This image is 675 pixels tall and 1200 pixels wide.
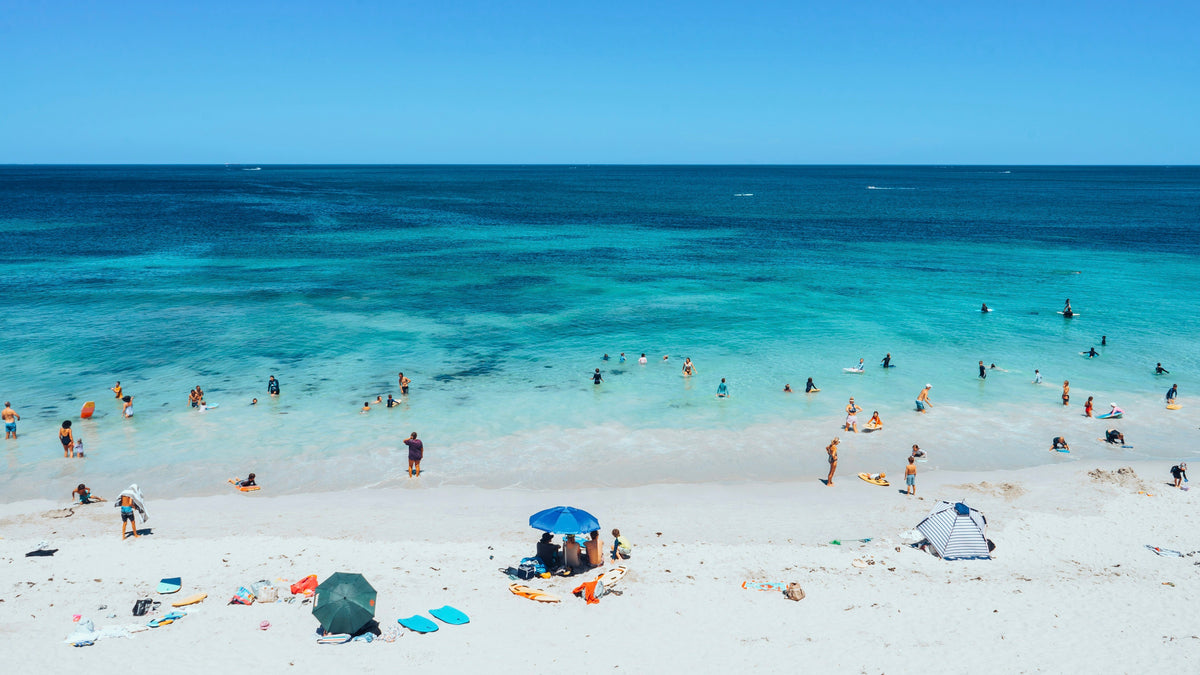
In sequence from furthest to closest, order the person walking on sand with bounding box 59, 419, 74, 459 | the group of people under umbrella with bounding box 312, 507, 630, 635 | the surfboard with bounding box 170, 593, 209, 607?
the person walking on sand with bounding box 59, 419, 74, 459
the surfboard with bounding box 170, 593, 209, 607
the group of people under umbrella with bounding box 312, 507, 630, 635

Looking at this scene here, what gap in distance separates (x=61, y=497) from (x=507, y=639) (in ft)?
51.1

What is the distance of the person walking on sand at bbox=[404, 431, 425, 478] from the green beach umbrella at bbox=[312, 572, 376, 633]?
834 cm

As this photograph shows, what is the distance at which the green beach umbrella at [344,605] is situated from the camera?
1302 cm

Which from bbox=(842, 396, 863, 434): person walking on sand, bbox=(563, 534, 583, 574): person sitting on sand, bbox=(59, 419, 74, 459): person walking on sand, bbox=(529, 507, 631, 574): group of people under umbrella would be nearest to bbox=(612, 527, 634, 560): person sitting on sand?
bbox=(529, 507, 631, 574): group of people under umbrella

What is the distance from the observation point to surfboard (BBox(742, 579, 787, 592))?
15312 millimetres

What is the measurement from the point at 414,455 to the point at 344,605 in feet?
29.9

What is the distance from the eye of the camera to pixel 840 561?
1672cm

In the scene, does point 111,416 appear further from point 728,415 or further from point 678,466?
point 728,415

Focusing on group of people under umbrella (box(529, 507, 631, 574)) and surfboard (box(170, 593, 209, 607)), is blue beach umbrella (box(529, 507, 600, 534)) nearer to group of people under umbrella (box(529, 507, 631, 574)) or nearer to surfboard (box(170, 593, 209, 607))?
group of people under umbrella (box(529, 507, 631, 574))

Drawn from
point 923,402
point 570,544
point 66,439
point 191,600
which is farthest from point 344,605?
point 923,402

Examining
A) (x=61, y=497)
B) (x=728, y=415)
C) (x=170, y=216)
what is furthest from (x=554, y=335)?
(x=170, y=216)

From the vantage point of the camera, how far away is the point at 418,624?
44.8 ft

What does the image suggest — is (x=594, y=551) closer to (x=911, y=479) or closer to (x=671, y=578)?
(x=671, y=578)

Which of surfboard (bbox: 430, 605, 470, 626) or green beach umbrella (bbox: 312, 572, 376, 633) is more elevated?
green beach umbrella (bbox: 312, 572, 376, 633)
